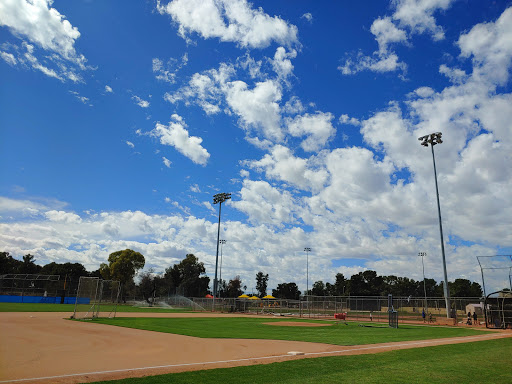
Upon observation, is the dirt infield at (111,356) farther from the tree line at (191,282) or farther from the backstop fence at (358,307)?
the tree line at (191,282)

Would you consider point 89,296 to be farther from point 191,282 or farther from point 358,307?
point 191,282

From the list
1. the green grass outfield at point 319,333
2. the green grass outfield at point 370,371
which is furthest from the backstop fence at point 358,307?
the green grass outfield at point 370,371

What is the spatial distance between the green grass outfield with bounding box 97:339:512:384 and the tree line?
77.3 m

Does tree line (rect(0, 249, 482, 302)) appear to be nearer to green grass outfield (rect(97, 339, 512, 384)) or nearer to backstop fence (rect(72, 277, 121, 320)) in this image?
backstop fence (rect(72, 277, 121, 320))

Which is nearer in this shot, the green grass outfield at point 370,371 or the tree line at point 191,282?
the green grass outfield at point 370,371

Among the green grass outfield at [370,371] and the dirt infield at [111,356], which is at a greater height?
the green grass outfield at [370,371]

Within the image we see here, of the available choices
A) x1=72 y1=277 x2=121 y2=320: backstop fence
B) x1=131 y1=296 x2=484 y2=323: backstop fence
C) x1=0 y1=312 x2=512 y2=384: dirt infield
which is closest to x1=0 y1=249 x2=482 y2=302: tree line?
x1=131 y1=296 x2=484 y2=323: backstop fence

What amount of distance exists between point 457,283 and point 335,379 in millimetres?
132218

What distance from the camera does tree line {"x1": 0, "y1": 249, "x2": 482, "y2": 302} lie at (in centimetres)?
8269

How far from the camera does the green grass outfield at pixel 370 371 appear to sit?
7953 millimetres

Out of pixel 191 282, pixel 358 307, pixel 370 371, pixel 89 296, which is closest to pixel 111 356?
pixel 370 371

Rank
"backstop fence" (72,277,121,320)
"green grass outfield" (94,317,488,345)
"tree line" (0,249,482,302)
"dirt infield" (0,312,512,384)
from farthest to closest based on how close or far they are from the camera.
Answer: "tree line" (0,249,482,302)
"backstop fence" (72,277,121,320)
"green grass outfield" (94,317,488,345)
"dirt infield" (0,312,512,384)

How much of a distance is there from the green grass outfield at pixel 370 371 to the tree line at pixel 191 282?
7731cm

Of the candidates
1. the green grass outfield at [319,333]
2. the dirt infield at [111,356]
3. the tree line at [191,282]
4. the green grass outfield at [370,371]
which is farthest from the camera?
the tree line at [191,282]
